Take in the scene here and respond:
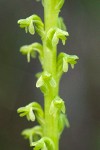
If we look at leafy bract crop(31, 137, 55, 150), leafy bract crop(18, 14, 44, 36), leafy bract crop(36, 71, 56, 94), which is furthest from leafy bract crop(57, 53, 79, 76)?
leafy bract crop(31, 137, 55, 150)

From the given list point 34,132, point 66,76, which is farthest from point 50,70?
point 66,76

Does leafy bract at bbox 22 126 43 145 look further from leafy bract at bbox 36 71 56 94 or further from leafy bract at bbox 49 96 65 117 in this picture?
leafy bract at bbox 36 71 56 94

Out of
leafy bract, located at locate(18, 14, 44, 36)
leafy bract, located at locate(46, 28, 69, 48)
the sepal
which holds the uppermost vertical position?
the sepal

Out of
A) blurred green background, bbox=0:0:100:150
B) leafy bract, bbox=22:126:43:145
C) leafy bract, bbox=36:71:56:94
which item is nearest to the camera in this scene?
leafy bract, bbox=36:71:56:94

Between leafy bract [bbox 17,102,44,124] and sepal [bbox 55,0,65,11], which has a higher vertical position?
sepal [bbox 55,0,65,11]

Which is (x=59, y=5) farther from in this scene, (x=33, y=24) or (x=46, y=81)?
(x=46, y=81)

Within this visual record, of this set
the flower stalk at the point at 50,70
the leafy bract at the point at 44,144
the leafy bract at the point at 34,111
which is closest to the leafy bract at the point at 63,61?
the flower stalk at the point at 50,70

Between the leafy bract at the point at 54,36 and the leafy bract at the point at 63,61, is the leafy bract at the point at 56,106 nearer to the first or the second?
the leafy bract at the point at 63,61

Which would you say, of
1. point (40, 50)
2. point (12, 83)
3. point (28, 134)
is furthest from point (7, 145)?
point (40, 50)

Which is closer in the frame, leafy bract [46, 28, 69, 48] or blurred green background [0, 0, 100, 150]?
leafy bract [46, 28, 69, 48]
